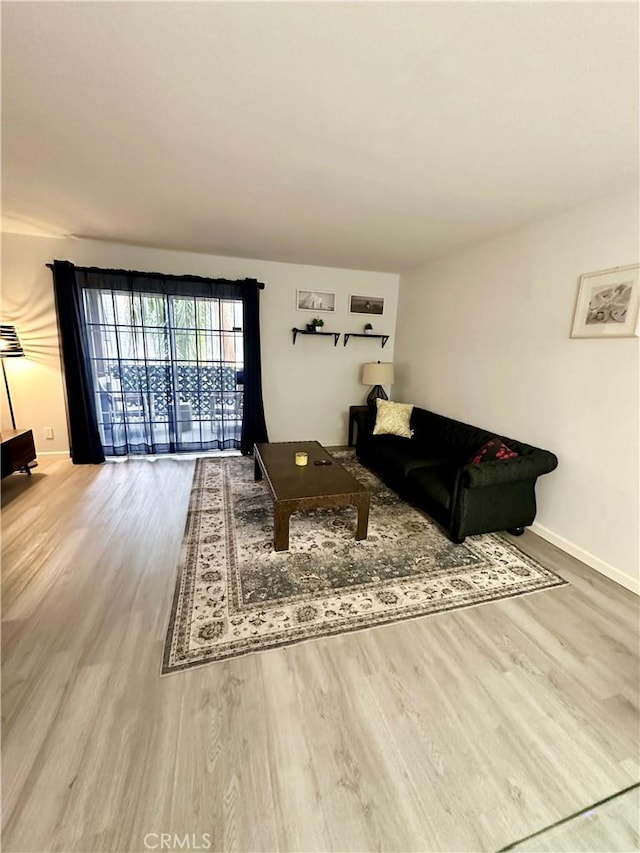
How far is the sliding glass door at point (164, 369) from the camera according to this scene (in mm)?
3906

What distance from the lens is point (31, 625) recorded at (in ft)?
5.70

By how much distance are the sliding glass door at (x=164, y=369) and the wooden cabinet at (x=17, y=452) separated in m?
0.70

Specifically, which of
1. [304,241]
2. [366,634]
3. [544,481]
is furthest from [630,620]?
[304,241]

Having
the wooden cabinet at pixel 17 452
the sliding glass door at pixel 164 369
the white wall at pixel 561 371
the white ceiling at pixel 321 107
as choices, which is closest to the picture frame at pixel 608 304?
the white wall at pixel 561 371

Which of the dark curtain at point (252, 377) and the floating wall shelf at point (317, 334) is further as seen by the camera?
the floating wall shelf at point (317, 334)

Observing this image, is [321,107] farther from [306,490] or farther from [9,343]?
[9,343]

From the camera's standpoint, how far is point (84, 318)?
12.4ft

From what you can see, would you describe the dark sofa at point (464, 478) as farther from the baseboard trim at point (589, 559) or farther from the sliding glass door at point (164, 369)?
the sliding glass door at point (164, 369)

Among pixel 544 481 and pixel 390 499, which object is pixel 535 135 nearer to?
pixel 544 481

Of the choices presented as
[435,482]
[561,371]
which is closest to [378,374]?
[435,482]

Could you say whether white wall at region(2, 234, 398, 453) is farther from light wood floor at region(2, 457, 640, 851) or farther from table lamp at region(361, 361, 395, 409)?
light wood floor at region(2, 457, 640, 851)

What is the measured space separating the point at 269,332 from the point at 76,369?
228cm

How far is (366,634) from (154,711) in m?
1.00

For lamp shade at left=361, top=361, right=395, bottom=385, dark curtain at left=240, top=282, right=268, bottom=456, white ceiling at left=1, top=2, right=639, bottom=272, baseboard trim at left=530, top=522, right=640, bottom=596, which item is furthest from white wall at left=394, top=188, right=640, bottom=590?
dark curtain at left=240, top=282, right=268, bottom=456
